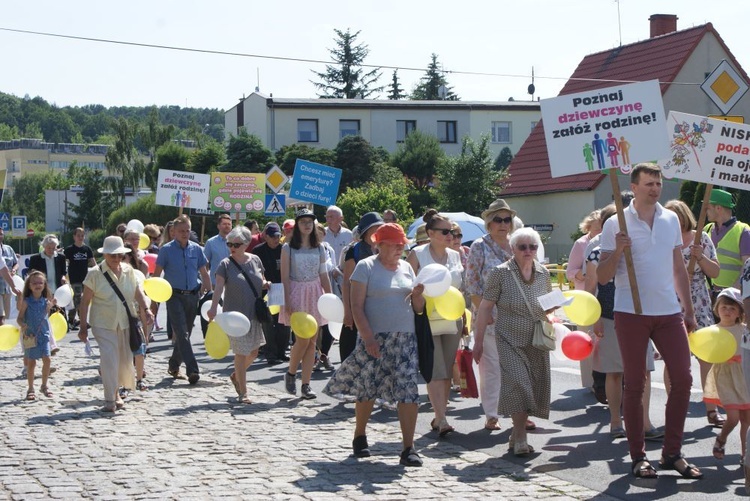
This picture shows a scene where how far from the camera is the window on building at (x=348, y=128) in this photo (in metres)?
77.0

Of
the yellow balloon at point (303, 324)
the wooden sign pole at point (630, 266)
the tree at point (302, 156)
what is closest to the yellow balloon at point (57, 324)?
the yellow balloon at point (303, 324)

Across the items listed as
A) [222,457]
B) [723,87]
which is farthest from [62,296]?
[723,87]

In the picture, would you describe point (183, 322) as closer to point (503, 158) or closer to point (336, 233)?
point (336, 233)

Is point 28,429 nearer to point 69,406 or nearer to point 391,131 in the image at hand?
point 69,406

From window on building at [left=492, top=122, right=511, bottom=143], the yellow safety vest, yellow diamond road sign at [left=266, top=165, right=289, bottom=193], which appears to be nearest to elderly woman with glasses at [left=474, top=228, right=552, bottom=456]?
the yellow safety vest

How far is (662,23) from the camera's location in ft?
152

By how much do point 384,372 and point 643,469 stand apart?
202 centimetres

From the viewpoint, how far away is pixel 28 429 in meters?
10.5

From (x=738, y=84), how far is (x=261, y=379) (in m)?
9.09

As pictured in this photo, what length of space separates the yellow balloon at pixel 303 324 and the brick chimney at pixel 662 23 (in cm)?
3753

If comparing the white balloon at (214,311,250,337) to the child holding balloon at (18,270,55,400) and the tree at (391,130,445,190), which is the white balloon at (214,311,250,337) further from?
the tree at (391,130,445,190)

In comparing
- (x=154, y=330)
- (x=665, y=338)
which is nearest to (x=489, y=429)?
(x=665, y=338)

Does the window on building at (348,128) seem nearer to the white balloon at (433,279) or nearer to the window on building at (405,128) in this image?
the window on building at (405,128)

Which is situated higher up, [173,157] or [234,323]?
[173,157]
